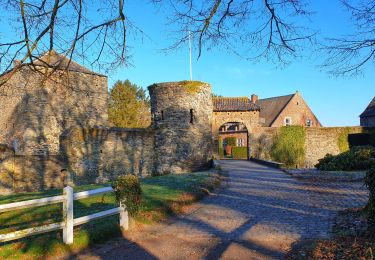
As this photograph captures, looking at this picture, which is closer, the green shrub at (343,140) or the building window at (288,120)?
the green shrub at (343,140)

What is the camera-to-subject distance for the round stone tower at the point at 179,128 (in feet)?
74.5

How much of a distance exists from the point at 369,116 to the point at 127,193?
4694 centimetres

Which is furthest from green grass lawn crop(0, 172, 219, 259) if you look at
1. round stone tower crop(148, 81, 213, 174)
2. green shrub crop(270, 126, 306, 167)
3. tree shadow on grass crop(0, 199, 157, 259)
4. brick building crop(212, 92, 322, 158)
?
brick building crop(212, 92, 322, 158)

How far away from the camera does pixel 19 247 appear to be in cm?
590

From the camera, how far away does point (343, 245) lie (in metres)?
5.59

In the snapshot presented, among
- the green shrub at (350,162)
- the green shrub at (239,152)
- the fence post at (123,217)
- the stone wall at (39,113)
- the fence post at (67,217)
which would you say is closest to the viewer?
the fence post at (67,217)

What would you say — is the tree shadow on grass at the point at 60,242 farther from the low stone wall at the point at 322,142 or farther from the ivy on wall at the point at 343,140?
the ivy on wall at the point at 343,140

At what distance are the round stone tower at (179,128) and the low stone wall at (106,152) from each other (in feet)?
2.72

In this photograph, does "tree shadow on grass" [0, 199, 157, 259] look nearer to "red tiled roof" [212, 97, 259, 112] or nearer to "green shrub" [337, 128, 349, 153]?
"red tiled roof" [212, 97, 259, 112]

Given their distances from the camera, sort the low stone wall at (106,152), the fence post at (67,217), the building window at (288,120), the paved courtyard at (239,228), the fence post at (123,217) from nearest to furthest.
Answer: the paved courtyard at (239,228) < the fence post at (67,217) < the fence post at (123,217) < the low stone wall at (106,152) < the building window at (288,120)

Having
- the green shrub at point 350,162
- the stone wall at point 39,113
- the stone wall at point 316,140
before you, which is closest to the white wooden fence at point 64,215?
the green shrub at point 350,162

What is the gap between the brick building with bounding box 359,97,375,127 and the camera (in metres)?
46.8

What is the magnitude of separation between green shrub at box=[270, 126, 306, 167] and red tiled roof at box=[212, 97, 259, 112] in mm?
3421

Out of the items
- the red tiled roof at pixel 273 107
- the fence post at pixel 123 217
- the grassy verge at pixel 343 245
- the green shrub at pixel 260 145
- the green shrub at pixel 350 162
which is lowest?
the grassy verge at pixel 343 245
